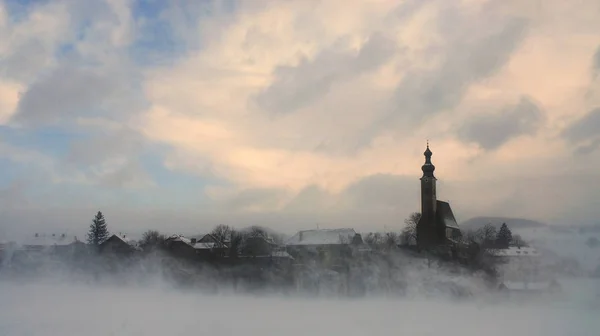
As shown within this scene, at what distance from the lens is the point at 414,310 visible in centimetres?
4950

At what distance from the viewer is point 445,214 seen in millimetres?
76438

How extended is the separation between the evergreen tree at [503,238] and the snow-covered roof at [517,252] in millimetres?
725

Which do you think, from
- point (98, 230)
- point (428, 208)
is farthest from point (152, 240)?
point (428, 208)

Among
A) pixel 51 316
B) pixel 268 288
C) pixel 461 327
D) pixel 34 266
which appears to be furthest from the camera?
pixel 34 266

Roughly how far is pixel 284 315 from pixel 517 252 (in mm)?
19989

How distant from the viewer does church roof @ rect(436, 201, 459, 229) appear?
245ft

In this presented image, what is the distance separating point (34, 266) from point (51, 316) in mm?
33552

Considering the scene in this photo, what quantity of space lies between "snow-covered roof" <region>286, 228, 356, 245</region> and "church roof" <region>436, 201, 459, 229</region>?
10427 mm

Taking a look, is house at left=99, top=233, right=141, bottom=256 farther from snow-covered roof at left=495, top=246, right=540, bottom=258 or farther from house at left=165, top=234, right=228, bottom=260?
snow-covered roof at left=495, top=246, right=540, bottom=258

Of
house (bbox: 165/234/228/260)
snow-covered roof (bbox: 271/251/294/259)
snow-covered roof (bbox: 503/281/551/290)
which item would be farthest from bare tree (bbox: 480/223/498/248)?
house (bbox: 165/234/228/260)

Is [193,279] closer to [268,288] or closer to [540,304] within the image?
[268,288]

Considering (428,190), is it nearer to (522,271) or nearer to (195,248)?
(522,271)

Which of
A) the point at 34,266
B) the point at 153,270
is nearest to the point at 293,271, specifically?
the point at 153,270

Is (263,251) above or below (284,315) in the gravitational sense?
above
